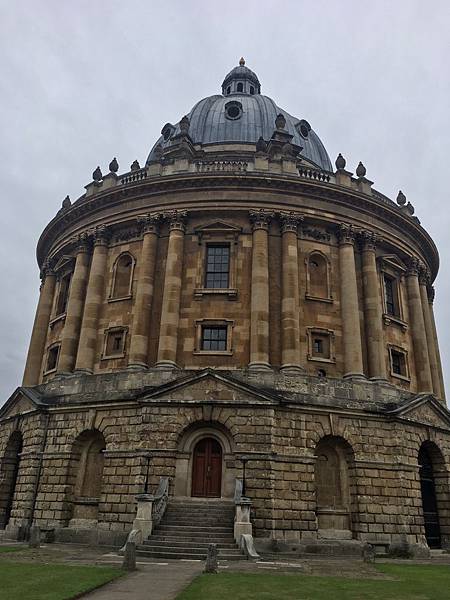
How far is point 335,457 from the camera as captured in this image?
2539 cm

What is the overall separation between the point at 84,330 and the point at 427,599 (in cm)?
2275

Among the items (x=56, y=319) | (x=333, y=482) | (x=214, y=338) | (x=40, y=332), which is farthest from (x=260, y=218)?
(x=40, y=332)

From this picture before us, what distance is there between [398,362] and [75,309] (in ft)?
64.6

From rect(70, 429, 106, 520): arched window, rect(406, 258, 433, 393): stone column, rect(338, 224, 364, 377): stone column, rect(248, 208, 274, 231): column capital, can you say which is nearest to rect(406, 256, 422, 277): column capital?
rect(406, 258, 433, 393): stone column

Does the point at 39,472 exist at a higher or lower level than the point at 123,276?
lower

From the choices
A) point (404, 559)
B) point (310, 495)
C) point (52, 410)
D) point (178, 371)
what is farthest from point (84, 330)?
point (404, 559)

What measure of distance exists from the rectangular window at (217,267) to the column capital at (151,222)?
3.24 m

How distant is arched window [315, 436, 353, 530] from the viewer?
24.0m

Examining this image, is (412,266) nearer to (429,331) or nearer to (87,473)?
(429,331)

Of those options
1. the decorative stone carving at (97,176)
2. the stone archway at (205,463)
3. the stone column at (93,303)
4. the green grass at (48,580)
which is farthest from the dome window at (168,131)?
the green grass at (48,580)

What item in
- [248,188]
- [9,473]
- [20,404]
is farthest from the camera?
[248,188]

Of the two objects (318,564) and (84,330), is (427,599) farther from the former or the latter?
(84,330)

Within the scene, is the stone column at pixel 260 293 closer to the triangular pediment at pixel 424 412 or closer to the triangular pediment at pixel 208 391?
the triangular pediment at pixel 208 391

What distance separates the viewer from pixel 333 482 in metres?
25.0
